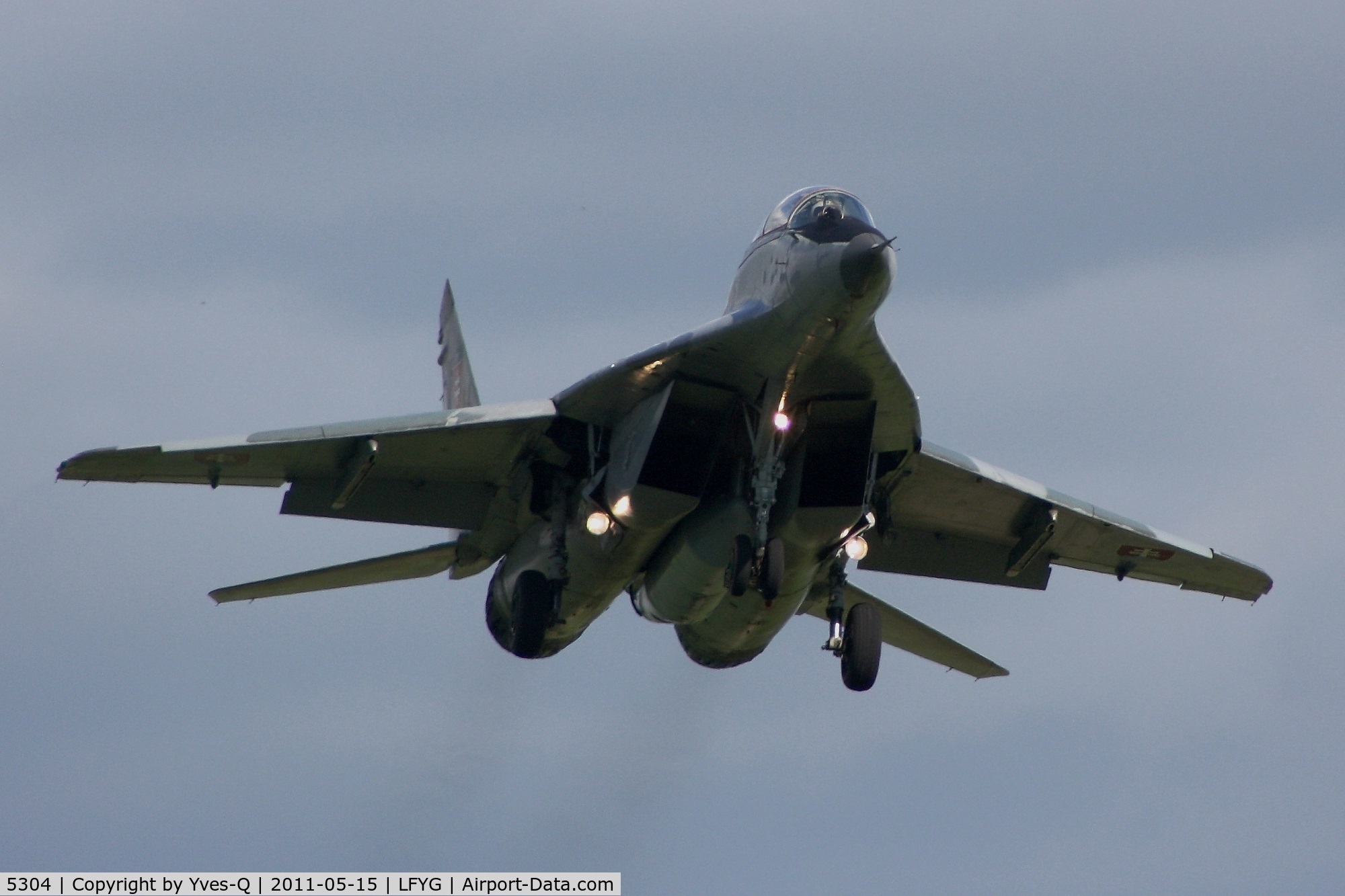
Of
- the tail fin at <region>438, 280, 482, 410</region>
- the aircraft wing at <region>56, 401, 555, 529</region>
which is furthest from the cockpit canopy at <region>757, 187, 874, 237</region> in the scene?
the tail fin at <region>438, 280, 482, 410</region>

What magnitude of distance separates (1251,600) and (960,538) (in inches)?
184

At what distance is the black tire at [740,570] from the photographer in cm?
1950

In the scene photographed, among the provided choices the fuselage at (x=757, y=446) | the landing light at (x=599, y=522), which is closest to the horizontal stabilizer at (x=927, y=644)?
the fuselage at (x=757, y=446)

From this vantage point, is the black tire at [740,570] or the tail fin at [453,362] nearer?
the black tire at [740,570]

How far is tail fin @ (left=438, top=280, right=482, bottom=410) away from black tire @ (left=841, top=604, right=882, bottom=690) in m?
9.44

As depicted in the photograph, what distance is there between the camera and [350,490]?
70.0 feet

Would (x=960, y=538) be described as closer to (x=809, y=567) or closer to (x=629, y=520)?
(x=809, y=567)

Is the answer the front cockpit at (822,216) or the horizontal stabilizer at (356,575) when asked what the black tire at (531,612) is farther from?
the front cockpit at (822,216)

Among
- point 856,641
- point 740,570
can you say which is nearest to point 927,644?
point 856,641

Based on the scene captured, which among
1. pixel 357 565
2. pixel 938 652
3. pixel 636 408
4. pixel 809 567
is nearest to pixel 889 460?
pixel 809 567

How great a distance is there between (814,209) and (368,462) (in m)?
6.17

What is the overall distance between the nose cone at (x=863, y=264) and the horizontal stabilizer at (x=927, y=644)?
299 inches

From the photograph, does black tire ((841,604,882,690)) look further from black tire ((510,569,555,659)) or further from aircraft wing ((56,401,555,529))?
aircraft wing ((56,401,555,529))

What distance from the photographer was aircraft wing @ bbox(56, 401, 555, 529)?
67.9 feet
